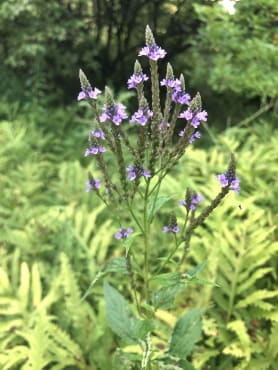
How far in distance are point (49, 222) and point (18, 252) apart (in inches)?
14.8

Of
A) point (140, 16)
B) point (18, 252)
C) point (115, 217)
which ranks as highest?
point (140, 16)

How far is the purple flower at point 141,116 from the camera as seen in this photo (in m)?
1.35

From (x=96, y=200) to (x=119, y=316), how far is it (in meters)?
1.75

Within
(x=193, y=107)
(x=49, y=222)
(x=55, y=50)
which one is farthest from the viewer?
(x=55, y=50)

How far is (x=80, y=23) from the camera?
193 inches

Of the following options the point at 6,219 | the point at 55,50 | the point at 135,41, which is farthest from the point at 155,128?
the point at 135,41

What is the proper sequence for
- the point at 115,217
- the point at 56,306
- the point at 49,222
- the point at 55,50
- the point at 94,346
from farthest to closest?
1. the point at 55,50
2. the point at 49,222
3. the point at 56,306
4. the point at 94,346
5. the point at 115,217

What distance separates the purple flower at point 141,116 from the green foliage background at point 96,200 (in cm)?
36

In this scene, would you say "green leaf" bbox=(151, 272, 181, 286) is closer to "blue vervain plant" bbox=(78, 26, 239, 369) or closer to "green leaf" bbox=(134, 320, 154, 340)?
"blue vervain plant" bbox=(78, 26, 239, 369)

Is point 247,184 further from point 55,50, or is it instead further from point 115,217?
point 55,50

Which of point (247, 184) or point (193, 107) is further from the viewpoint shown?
point (247, 184)

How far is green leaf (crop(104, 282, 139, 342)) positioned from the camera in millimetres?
1845

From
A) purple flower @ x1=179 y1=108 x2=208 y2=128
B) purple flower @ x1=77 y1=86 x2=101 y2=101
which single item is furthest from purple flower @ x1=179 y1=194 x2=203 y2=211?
purple flower @ x1=77 y1=86 x2=101 y2=101

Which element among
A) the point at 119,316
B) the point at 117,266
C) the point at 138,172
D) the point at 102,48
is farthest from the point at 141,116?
the point at 102,48
